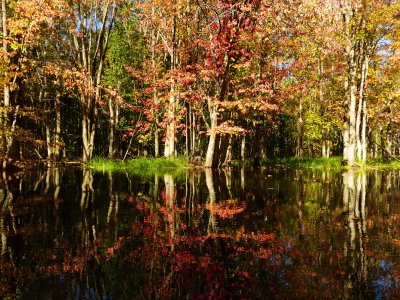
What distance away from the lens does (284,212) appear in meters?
7.07

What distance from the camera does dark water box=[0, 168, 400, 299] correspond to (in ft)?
11.1

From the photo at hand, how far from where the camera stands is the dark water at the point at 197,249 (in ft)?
11.1

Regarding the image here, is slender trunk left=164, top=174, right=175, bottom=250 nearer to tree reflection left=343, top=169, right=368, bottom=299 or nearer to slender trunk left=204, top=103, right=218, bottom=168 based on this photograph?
tree reflection left=343, top=169, right=368, bottom=299

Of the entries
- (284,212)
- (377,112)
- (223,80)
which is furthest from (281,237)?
(377,112)

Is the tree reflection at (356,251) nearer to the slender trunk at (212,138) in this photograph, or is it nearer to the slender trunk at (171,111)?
the slender trunk at (212,138)

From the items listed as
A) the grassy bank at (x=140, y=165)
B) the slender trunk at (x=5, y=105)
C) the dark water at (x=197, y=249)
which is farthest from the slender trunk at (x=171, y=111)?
the dark water at (x=197, y=249)

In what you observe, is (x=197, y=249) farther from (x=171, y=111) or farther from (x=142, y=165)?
(x=171, y=111)

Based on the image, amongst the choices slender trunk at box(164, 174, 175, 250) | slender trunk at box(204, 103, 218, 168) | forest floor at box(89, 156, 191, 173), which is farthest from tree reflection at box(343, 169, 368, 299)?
forest floor at box(89, 156, 191, 173)

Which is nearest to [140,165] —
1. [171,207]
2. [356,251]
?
[171,207]

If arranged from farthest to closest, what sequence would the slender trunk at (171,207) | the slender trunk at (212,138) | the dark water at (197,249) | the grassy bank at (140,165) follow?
the grassy bank at (140,165), the slender trunk at (212,138), the slender trunk at (171,207), the dark water at (197,249)

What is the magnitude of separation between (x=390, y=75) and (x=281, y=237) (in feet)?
85.2

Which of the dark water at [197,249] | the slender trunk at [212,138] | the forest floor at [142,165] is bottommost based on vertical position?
the dark water at [197,249]

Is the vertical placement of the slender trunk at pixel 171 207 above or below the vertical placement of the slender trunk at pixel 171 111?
below

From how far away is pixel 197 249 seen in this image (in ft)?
14.9
